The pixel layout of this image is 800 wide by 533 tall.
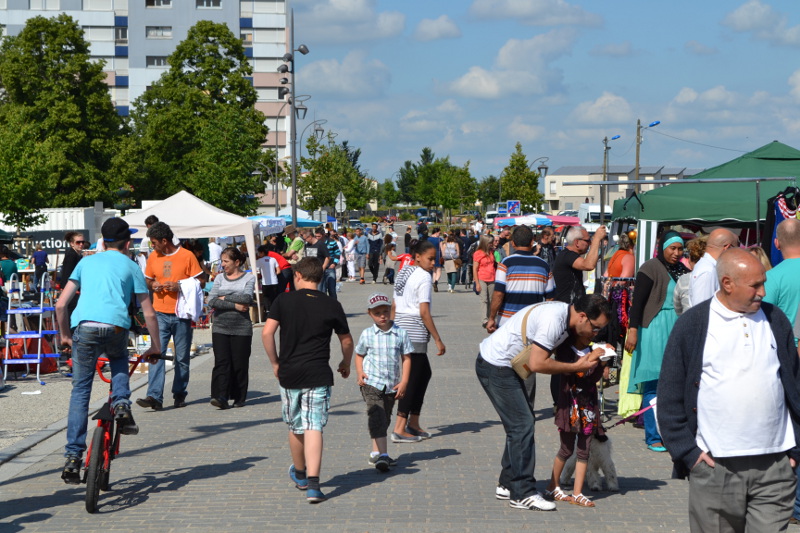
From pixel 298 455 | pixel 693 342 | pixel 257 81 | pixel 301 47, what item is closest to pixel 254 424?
pixel 298 455

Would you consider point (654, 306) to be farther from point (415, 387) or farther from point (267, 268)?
point (267, 268)

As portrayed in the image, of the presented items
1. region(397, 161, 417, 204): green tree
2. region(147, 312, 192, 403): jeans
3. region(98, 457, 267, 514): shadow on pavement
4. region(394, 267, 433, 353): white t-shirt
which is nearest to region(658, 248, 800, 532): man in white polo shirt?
region(98, 457, 267, 514): shadow on pavement

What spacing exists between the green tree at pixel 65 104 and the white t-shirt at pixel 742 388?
52127 mm

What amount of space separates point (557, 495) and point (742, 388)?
9.39 ft

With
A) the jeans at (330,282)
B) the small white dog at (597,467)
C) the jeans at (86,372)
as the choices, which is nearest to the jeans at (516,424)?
the small white dog at (597,467)

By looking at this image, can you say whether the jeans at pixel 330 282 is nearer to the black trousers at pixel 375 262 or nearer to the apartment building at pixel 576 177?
the black trousers at pixel 375 262

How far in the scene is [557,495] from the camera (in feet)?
22.3

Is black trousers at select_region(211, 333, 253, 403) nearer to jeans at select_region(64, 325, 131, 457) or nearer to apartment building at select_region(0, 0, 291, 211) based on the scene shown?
jeans at select_region(64, 325, 131, 457)

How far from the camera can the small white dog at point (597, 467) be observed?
7.02m

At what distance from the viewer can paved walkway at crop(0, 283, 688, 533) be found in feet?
20.8

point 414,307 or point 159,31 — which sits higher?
point 159,31

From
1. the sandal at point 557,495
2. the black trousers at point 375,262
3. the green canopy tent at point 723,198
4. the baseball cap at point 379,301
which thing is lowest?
the black trousers at point 375,262

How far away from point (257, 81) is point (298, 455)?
91259 mm

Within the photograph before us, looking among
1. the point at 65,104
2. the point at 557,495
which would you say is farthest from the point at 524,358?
the point at 65,104
